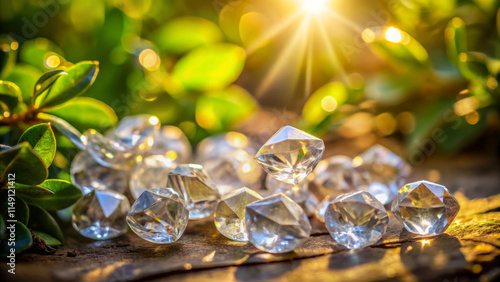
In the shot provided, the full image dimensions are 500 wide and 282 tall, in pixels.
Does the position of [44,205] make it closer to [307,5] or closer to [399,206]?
[399,206]

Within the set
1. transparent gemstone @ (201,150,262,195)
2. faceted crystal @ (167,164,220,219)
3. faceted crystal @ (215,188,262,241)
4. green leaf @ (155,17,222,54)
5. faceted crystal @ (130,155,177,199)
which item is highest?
green leaf @ (155,17,222,54)

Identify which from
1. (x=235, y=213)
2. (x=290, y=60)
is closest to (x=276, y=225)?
(x=235, y=213)

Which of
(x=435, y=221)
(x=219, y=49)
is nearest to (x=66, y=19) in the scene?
(x=219, y=49)

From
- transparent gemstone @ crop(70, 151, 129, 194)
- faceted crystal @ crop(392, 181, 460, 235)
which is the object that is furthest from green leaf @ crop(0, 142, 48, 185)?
faceted crystal @ crop(392, 181, 460, 235)

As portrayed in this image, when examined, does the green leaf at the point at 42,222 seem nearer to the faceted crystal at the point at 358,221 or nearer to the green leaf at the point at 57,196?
the green leaf at the point at 57,196

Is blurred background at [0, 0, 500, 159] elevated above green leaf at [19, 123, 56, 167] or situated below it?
above

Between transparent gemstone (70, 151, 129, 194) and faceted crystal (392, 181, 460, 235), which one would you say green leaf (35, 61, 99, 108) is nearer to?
transparent gemstone (70, 151, 129, 194)

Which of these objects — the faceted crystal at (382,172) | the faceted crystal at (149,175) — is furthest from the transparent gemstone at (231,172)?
the faceted crystal at (382,172)
